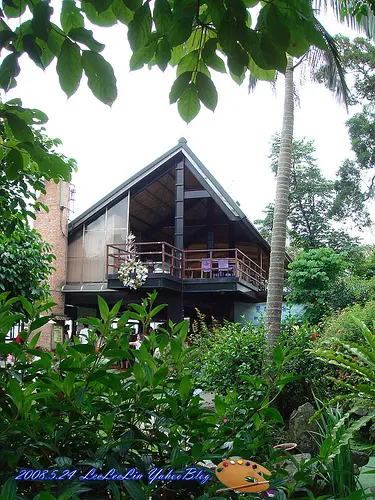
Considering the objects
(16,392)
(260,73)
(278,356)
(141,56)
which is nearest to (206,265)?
(260,73)

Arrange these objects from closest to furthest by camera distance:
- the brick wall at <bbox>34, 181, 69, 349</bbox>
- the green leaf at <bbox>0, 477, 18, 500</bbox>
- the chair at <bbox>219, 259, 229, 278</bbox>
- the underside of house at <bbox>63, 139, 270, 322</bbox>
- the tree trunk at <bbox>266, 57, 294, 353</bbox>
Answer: the green leaf at <bbox>0, 477, 18, 500</bbox> < the tree trunk at <bbox>266, 57, 294, 353</bbox> < the underside of house at <bbox>63, 139, 270, 322</bbox> < the chair at <bbox>219, 259, 229, 278</bbox> < the brick wall at <bbox>34, 181, 69, 349</bbox>

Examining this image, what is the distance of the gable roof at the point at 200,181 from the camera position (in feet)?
55.9

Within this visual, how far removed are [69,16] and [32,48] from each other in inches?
6.6

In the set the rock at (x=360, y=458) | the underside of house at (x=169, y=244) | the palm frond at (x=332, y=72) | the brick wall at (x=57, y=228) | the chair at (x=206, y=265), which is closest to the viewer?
the rock at (x=360, y=458)

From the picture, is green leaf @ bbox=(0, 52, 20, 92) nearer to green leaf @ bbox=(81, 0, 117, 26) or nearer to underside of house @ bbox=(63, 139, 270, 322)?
green leaf @ bbox=(81, 0, 117, 26)

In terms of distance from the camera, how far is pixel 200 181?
57.0 ft

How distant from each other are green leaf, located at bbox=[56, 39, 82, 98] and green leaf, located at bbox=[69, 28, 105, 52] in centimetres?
3

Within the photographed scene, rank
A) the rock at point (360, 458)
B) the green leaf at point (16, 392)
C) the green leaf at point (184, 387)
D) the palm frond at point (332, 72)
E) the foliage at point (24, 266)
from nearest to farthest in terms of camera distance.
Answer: the green leaf at point (16, 392) → the green leaf at point (184, 387) → the rock at point (360, 458) → the foliage at point (24, 266) → the palm frond at point (332, 72)

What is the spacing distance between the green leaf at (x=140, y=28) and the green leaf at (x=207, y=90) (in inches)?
8.3

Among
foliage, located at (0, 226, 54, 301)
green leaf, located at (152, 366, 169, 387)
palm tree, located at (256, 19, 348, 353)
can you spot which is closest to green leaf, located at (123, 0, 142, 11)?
green leaf, located at (152, 366, 169, 387)

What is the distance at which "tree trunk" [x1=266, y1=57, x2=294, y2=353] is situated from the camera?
706 cm

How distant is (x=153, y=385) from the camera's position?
1294mm

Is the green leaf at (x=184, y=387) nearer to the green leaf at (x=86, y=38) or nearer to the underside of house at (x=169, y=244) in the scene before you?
the green leaf at (x=86, y=38)

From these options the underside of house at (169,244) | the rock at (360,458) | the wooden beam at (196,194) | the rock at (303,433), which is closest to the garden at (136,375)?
the rock at (360,458)
